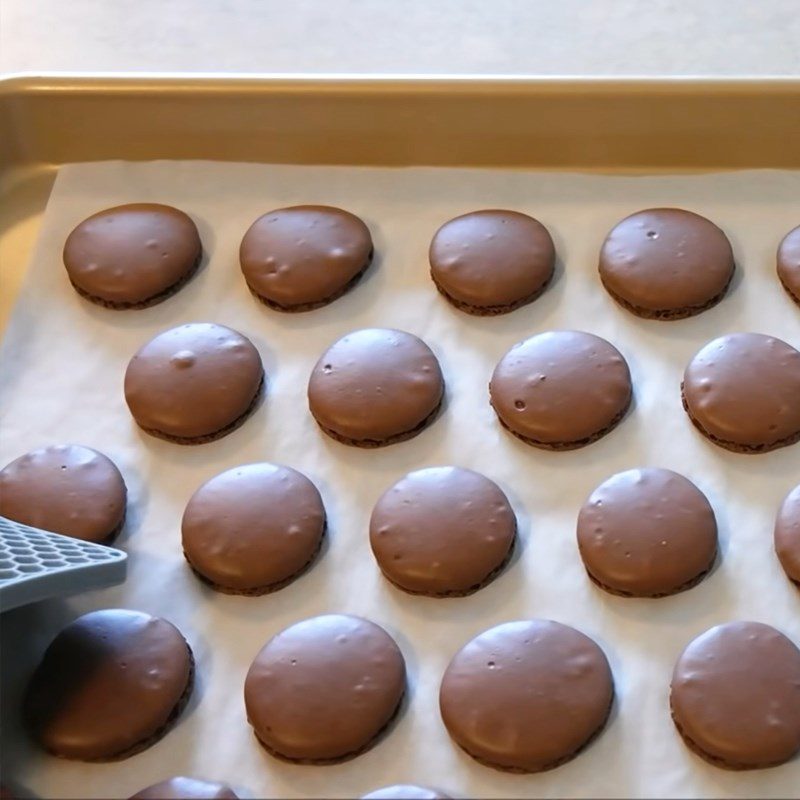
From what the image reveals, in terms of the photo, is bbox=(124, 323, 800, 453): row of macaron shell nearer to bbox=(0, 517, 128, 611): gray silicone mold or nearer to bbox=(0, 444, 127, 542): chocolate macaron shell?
bbox=(0, 444, 127, 542): chocolate macaron shell

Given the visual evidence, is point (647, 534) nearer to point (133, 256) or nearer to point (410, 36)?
point (133, 256)

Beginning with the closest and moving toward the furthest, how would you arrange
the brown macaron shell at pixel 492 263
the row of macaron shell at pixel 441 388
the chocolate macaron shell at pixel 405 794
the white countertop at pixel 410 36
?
the chocolate macaron shell at pixel 405 794 < the row of macaron shell at pixel 441 388 < the brown macaron shell at pixel 492 263 < the white countertop at pixel 410 36

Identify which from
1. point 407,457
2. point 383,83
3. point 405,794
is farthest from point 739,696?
point 383,83

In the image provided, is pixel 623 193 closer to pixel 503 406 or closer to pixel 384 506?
pixel 503 406

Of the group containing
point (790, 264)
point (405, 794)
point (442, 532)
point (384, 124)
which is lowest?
point (405, 794)

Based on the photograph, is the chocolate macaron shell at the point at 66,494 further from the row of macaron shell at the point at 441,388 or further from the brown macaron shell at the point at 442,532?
the brown macaron shell at the point at 442,532

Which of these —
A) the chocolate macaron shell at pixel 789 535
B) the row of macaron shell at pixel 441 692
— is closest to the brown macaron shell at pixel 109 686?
the row of macaron shell at pixel 441 692
